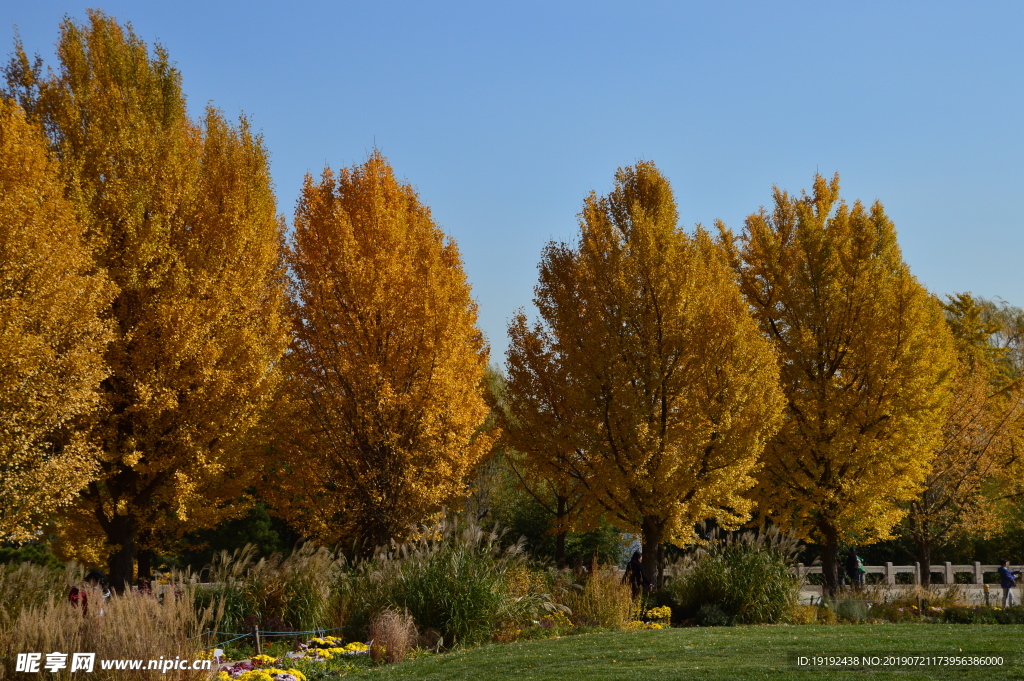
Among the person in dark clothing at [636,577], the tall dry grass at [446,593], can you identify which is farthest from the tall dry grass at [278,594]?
the person in dark clothing at [636,577]

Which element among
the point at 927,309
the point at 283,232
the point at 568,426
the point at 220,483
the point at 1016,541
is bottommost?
the point at 1016,541

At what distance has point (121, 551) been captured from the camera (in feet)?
49.8

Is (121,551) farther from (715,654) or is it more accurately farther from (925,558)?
(925,558)

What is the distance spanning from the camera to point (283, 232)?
72.4ft

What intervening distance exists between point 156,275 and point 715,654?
34.4ft

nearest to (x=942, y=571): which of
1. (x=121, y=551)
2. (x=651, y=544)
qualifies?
(x=651, y=544)

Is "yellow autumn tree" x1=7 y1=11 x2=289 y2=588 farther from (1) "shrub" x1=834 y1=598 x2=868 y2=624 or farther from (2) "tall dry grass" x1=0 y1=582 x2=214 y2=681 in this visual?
(1) "shrub" x1=834 y1=598 x2=868 y2=624

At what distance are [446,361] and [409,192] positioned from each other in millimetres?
4734

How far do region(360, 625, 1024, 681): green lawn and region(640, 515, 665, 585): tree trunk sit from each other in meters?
4.04

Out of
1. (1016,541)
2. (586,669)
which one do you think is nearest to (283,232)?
(586,669)

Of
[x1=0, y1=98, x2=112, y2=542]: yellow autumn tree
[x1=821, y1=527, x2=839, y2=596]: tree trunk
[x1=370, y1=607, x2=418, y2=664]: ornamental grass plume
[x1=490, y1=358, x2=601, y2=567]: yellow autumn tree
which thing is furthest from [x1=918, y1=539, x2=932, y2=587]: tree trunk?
[x1=0, y1=98, x2=112, y2=542]: yellow autumn tree

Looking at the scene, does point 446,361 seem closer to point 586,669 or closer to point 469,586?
point 469,586

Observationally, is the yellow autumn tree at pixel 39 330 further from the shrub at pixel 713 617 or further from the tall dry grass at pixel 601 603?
the shrub at pixel 713 617

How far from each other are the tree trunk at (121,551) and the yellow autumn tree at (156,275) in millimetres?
24
